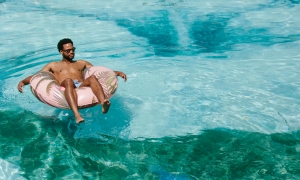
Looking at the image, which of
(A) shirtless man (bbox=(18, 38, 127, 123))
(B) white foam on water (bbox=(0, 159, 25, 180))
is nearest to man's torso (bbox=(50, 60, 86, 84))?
(A) shirtless man (bbox=(18, 38, 127, 123))

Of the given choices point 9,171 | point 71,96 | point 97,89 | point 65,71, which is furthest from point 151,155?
point 65,71

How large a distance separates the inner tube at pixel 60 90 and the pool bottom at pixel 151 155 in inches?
17.8

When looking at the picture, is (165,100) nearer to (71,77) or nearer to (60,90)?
(71,77)

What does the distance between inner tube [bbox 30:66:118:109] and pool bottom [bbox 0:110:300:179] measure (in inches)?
17.8

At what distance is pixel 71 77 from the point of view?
205 inches

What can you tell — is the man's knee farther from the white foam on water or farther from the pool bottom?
the white foam on water

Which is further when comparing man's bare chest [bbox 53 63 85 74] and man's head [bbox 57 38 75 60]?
man's bare chest [bbox 53 63 85 74]

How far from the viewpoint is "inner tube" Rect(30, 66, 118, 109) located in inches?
184

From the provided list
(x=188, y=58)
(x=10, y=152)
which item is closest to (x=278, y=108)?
(x=188, y=58)

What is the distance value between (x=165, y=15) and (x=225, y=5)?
1926mm

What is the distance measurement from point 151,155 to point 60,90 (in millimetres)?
1305

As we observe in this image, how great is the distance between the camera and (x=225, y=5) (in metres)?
11.2

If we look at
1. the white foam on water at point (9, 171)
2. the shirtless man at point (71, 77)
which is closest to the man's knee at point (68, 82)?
the shirtless man at point (71, 77)

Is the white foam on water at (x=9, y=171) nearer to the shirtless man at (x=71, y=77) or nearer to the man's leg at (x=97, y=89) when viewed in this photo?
the shirtless man at (x=71, y=77)
